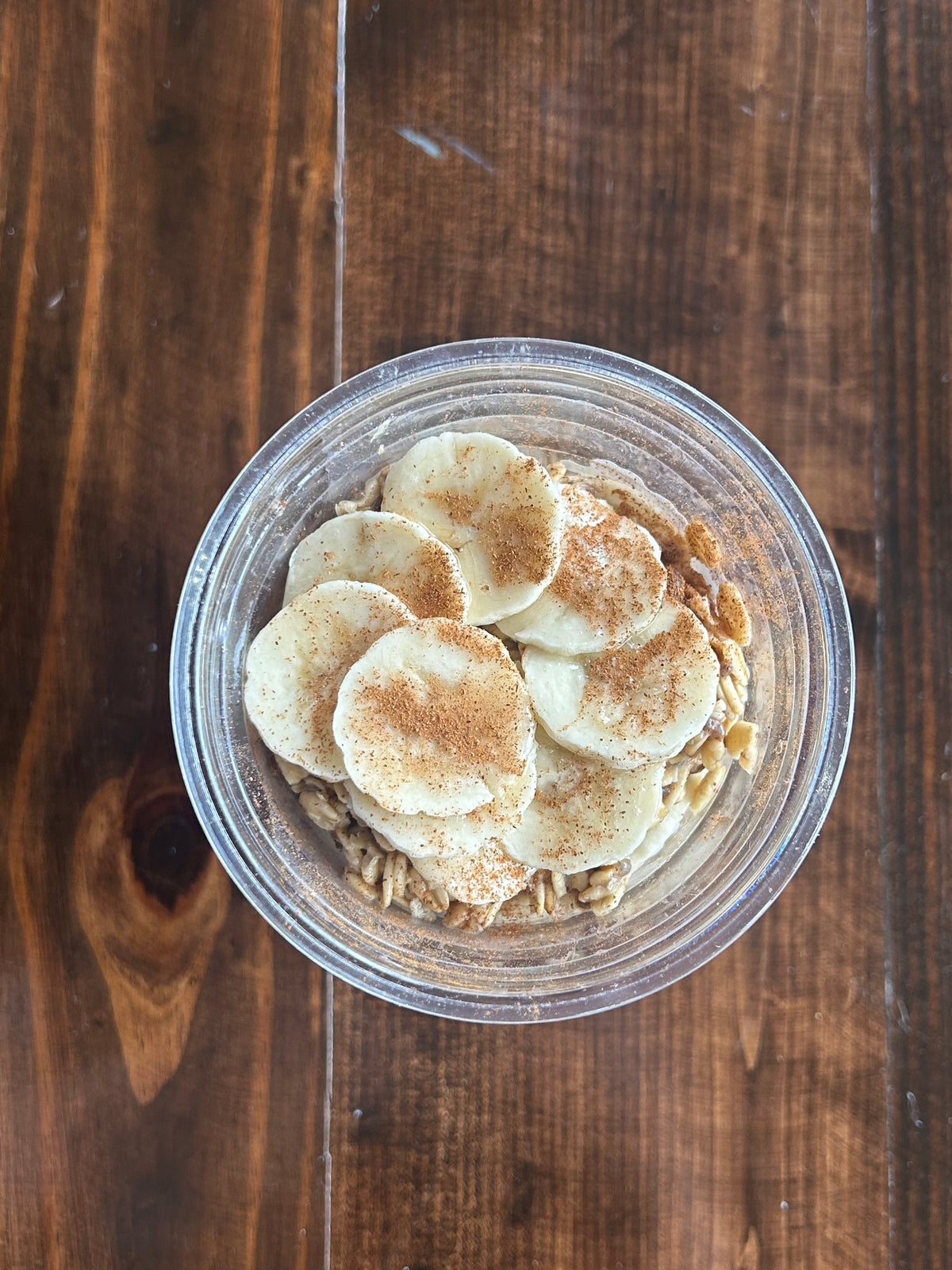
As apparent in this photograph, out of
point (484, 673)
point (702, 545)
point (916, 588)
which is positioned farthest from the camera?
point (916, 588)

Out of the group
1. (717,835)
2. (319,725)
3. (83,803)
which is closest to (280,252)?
(319,725)

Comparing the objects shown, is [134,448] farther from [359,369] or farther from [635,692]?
[635,692]

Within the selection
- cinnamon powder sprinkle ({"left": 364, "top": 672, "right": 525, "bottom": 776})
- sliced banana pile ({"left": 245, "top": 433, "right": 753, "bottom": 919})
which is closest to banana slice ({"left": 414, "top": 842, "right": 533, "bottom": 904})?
sliced banana pile ({"left": 245, "top": 433, "right": 753, "bottom": 919})

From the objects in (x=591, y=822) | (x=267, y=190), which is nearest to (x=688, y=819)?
(x=591, y=822)

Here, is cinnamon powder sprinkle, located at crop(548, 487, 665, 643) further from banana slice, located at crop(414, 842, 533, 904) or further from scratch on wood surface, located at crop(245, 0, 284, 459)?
scratch on wood surface, located at crop(245, 0, 284, 459)

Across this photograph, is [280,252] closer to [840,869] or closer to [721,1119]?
[840,869]
